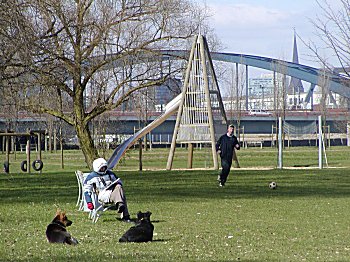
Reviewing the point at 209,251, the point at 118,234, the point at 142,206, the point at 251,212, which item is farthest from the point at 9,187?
the point at 209,251

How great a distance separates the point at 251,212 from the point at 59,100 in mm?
21789

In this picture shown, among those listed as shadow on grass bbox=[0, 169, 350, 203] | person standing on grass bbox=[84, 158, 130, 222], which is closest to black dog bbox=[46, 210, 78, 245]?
person standing on grass bbox=[84, 158, 130, 222]

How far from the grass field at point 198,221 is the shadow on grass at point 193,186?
31mm

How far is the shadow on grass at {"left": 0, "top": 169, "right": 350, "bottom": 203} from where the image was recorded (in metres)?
21.3

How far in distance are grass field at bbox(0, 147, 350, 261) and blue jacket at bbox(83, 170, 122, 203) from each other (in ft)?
1.69

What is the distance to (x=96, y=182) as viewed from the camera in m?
15.5

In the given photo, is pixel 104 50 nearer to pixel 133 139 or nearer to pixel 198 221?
pixel 133 139

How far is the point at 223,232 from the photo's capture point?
43.2ft

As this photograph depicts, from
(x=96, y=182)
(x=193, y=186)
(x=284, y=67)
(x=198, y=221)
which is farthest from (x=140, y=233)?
(x=284, y=67)

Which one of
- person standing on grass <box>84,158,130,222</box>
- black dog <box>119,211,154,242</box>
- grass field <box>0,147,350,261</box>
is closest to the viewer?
grass field <box>0,147,350,261</box>

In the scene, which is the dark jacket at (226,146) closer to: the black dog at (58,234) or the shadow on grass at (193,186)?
the shadow on grass at (193,186)

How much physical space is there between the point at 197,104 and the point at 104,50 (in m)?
4.60

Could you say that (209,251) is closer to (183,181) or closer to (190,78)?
(183,181)

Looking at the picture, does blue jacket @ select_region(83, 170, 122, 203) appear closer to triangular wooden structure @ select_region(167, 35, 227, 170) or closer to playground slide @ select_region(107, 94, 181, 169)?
playground slide @ select_region(107, 94, 181, 169)
